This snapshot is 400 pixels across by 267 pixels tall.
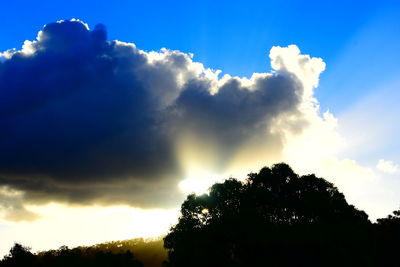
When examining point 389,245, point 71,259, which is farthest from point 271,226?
point 71,259

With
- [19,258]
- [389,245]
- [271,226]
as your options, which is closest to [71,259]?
[19,258]

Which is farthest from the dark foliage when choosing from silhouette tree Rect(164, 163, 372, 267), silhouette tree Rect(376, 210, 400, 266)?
silhouette tree Rect(376, 210, 400, 266)

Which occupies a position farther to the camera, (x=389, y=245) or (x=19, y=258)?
(x=19, y=258)

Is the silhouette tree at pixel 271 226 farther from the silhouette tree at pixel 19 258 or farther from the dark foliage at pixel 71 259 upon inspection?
the silhouette tree at pixel 19 258

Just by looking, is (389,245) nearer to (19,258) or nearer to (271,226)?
(271,226)

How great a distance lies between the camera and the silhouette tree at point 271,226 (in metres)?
56.2

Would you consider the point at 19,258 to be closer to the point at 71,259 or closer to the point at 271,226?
the point at 71,259

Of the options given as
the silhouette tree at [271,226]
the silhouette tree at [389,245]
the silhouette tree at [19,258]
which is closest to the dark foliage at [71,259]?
the silhouette tree at [19,258]

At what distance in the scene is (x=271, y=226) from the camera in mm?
59875

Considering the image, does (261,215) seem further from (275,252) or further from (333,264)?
(333,264)

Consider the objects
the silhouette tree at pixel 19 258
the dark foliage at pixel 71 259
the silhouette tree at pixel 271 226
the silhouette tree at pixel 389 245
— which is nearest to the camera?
the silhouette tree at pixel 271 226

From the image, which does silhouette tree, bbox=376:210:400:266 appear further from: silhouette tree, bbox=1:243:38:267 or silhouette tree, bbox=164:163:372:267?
silhouette tree, bbox=1:243:38:267

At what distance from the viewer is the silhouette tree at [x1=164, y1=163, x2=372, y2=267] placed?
56156mm

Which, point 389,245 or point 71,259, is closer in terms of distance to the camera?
point 389,245
